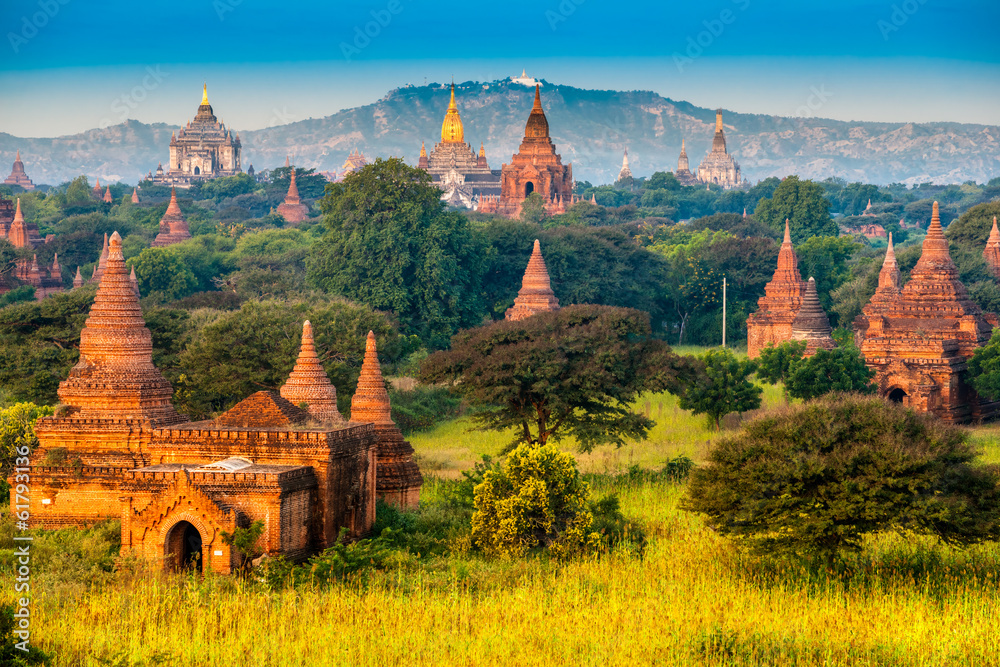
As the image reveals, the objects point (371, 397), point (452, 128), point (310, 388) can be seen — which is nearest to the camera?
point (310, 388)

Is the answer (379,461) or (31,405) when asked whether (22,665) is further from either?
(31,405)

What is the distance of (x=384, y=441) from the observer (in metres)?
34.7

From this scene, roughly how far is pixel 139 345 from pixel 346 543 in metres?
7.53

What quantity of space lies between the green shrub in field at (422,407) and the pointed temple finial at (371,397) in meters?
14.0

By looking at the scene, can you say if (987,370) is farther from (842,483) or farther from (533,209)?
(533,209)

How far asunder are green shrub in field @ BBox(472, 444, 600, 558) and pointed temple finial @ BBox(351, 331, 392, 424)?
12.2ft

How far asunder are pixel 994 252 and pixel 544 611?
58961 millimetres

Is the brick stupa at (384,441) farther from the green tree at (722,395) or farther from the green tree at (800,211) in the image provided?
the green tree at (800,211)

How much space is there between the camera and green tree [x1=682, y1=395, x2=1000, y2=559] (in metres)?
29.4

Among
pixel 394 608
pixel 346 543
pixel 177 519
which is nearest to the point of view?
pixel 394 608

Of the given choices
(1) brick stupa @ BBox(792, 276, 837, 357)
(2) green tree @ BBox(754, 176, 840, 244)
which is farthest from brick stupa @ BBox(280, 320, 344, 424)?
(2) green tree @ BBox(754, 176, 840, 244)

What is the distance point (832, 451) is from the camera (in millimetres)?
30422

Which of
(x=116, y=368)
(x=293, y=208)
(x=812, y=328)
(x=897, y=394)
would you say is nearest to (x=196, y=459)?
(x=116, y=368)

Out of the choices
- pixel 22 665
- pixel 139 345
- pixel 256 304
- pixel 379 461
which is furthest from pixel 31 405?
pixel 22 665
